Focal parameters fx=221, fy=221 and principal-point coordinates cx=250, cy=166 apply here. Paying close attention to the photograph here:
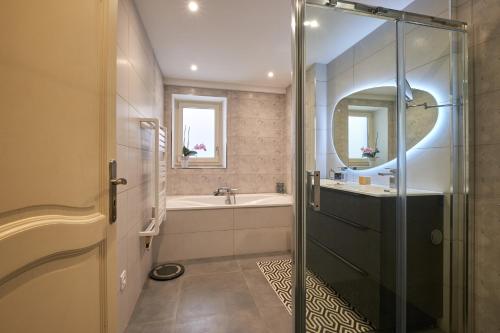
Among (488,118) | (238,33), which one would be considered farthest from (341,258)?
(238,33)

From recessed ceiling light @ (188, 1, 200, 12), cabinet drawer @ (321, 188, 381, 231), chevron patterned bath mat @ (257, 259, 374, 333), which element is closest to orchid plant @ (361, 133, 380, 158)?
cabinet drawer @ (321, 188, 381, 231)

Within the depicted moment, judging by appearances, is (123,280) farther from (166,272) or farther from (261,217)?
(261,217)

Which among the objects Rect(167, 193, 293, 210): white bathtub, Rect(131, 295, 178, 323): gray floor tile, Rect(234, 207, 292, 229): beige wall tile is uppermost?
Rect(167, 193, 293, 210): white bathtub

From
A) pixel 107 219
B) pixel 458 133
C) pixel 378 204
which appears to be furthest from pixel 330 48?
pixel 107 219

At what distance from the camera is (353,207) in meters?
1.63

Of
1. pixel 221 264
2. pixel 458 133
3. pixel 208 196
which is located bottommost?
pixel 221 264

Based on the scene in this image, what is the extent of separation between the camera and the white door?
506 mm

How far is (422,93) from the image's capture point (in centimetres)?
159

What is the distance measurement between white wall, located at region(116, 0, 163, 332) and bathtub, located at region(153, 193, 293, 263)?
0.33 metres

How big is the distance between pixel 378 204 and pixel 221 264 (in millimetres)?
1797

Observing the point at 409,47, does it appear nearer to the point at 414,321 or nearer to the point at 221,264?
the point at 414,321

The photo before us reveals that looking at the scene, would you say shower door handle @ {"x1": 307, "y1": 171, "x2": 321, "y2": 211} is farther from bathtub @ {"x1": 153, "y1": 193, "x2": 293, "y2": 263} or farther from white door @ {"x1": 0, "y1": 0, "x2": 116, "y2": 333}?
bathtub @ {"x1": 153, "y1": 193, "x2": 293, "y2": 263}

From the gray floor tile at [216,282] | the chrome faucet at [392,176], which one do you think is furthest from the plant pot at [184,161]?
the chrome faucet at [392,176]

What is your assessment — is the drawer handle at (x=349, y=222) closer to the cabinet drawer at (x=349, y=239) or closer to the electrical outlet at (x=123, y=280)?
the cabinet drawer at (x=349, y=239)
